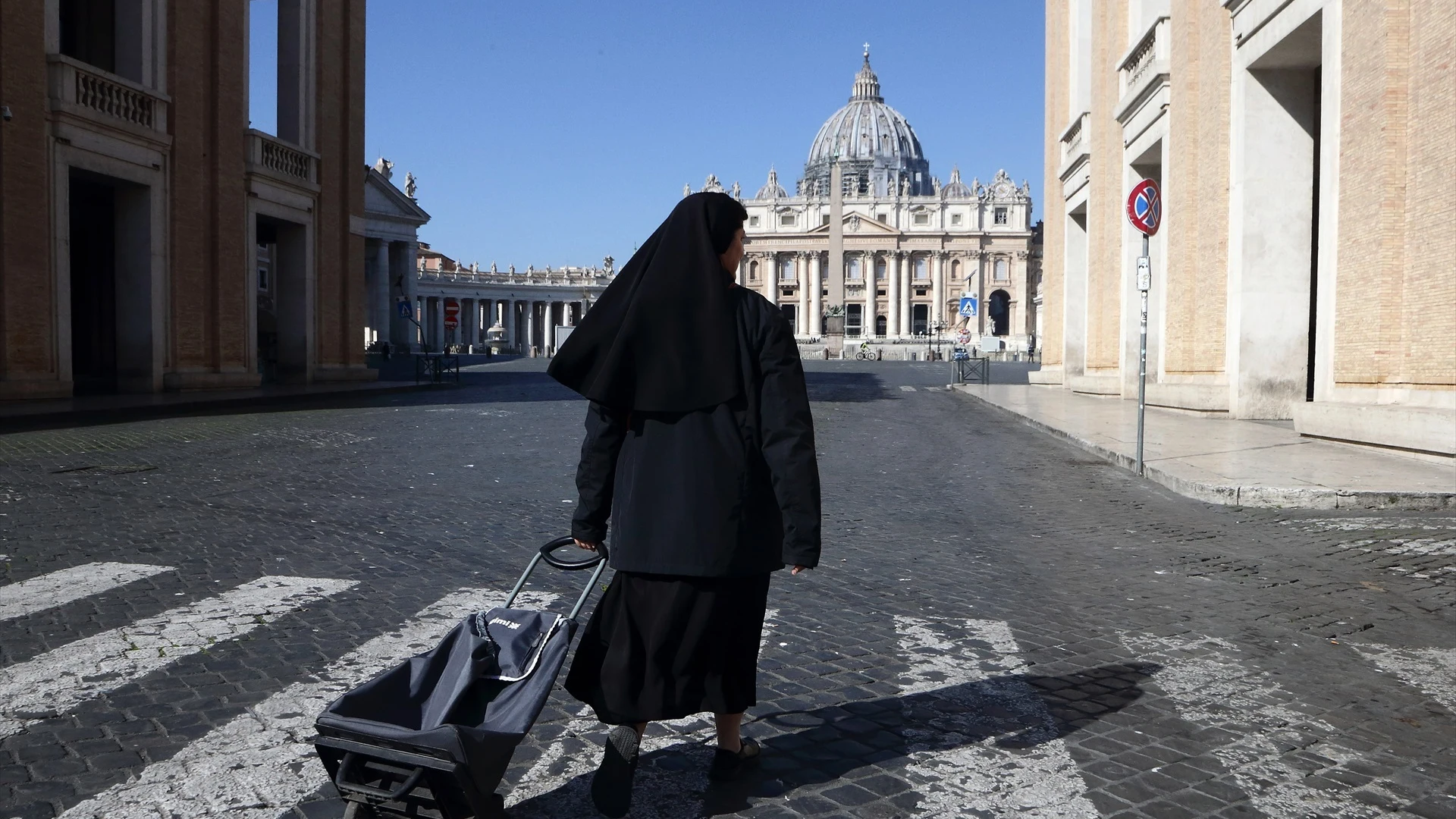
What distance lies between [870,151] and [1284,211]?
5460 inches

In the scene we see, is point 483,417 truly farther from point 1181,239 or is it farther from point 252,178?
point 1181,239

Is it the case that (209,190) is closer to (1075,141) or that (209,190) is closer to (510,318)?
(1075,141)

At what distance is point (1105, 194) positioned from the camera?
25.4m

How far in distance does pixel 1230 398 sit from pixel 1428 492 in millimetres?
8759

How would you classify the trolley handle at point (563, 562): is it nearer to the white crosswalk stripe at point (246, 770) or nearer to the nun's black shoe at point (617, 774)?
the nun's black shoe at point (617, 774)

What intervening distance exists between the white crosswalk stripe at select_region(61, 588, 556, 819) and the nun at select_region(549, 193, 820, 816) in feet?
2.86

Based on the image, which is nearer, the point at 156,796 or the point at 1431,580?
the point at 156,796

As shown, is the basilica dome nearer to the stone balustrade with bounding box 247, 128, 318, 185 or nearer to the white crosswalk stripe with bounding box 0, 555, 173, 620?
the stone balustrade with bounding box 247, 128, 318, 185

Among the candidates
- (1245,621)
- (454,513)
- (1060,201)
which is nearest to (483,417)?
(454,513)

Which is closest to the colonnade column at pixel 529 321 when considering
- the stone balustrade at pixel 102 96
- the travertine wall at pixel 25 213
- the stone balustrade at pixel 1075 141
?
the stone balustrade at pixel 1075 141

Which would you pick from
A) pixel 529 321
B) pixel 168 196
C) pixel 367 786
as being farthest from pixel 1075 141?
pixel 529 321

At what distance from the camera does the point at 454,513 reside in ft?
27.0

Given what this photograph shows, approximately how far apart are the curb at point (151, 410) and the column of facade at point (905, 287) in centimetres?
11202

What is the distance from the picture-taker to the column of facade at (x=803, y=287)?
135000 millimetres
